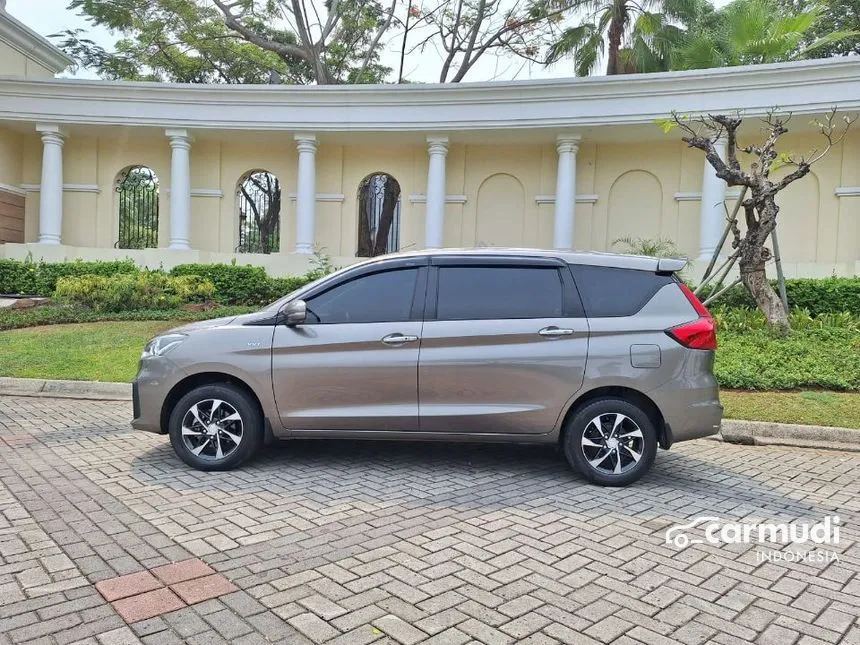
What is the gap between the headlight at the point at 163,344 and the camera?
17.1 feet

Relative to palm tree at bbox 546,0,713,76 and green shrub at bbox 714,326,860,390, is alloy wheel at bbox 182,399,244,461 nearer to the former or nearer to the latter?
green shrub at bbox 714,326,860,390

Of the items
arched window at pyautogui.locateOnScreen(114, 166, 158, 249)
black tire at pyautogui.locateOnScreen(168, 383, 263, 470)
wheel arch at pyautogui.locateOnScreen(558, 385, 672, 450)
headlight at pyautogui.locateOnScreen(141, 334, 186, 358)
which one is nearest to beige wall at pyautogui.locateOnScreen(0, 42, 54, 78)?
arched window at pyautogui.locateOnScreen(114, 166, 158, 249)

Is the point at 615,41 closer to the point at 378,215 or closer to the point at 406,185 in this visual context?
the point at 406,185

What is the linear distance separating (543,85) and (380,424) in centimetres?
1341

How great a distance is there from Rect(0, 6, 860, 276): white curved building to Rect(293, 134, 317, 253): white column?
63mm

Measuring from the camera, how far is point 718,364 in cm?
919

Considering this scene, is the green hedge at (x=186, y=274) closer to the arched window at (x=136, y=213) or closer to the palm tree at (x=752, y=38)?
the arched window at (x=136, y=213)

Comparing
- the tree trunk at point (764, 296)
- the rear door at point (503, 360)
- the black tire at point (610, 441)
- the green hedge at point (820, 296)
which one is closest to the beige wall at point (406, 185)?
the green hedge at point (820, 296)

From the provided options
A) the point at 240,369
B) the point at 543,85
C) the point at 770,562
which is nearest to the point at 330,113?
the point at 543,85

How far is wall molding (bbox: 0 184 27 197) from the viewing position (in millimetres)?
18391

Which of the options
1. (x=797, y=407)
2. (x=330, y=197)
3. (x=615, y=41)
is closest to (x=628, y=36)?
(x=615, y=41)

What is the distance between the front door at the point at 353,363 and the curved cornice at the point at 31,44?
2020 centimetres

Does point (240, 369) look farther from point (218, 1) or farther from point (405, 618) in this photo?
point (218, 1)

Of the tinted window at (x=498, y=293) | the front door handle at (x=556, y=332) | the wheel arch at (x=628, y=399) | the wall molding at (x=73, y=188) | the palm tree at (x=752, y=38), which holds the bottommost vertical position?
the wheel arch at (x=628, y=399)
